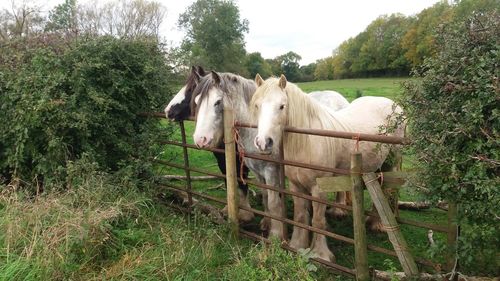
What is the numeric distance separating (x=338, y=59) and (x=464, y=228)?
62.8 metres

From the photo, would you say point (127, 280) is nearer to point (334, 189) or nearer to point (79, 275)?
point (79, 275)

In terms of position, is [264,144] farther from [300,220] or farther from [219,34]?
[219,34]

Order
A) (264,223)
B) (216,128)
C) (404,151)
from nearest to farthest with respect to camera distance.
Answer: (404,151), (216,128), (264,223)

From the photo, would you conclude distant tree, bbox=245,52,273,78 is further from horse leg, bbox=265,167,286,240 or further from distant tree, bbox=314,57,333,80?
horse leg, bbox=265,167,286,240

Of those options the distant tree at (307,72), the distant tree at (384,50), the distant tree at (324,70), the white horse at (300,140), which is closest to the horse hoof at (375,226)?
the white horse at (300,140)

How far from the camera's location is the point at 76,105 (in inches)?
168

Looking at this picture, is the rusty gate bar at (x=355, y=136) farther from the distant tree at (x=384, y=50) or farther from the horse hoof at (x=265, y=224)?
the distant tree at (x=384, y=50)

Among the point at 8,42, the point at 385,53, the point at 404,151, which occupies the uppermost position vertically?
the point at 385,53

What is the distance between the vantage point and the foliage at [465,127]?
170 cm

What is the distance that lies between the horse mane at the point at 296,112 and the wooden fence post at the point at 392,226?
2.66ft

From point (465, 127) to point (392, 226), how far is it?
1002 mm

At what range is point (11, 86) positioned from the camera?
14.5ft

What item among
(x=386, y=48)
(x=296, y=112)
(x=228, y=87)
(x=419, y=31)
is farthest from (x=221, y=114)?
(x=386, y=48)

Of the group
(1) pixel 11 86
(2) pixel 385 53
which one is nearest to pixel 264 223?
(1) pixel 11 86
